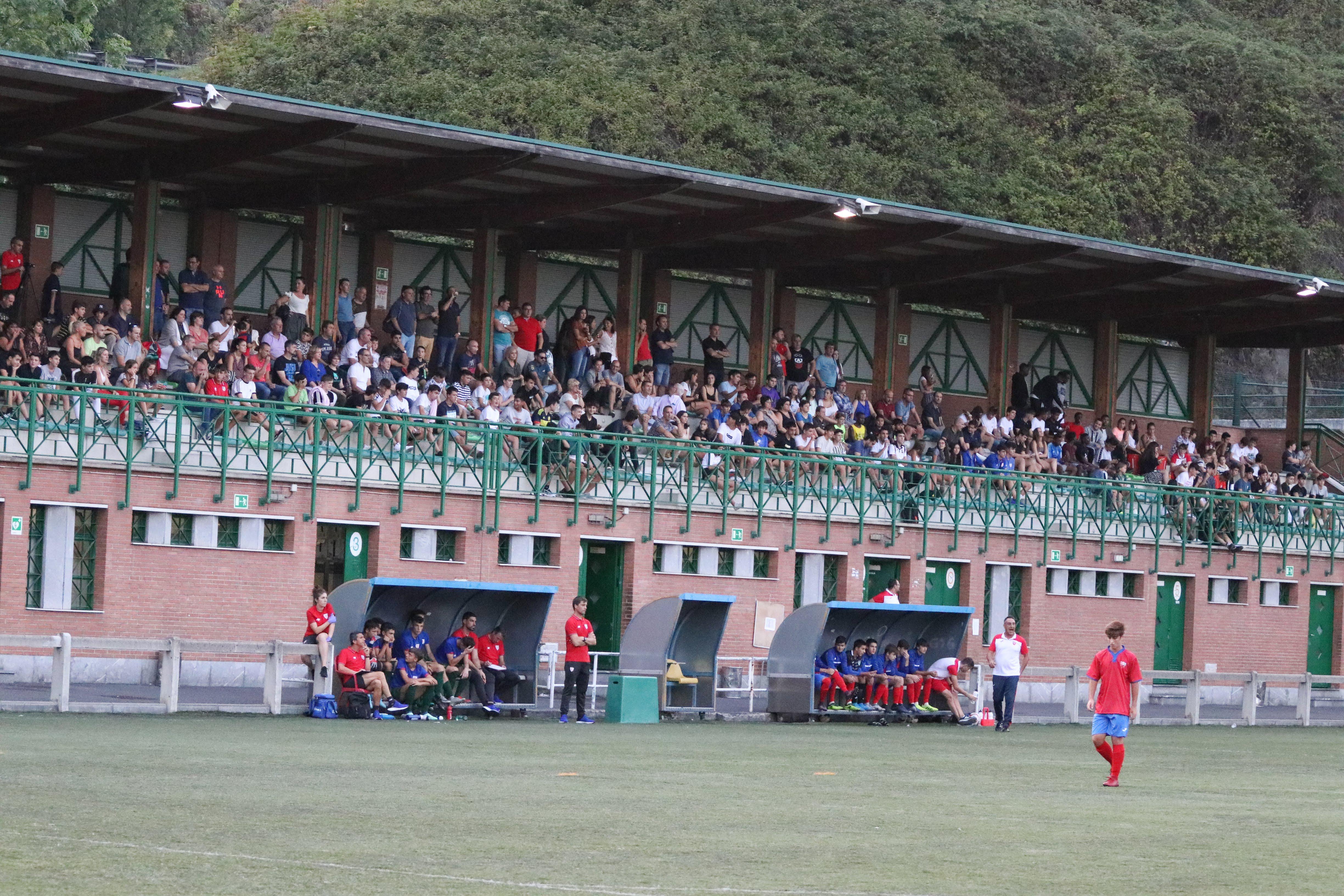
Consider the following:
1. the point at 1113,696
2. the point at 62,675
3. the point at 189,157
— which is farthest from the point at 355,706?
the point at 189,157

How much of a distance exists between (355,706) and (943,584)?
660 inches

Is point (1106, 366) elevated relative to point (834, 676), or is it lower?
elevated

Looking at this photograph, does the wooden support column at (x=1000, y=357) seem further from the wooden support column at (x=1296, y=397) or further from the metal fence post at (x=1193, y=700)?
the metal fence post at (x=1193, y=700)

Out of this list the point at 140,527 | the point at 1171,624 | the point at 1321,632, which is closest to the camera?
the point at 140,527

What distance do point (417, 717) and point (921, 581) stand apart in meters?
14.9

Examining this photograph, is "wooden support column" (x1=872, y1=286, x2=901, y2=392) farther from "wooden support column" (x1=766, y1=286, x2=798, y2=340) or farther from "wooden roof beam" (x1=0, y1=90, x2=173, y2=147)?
"wooden roof beam" (x1=0, y1=90, x2=173, y2=147)

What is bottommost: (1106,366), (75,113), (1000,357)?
(1000,357)

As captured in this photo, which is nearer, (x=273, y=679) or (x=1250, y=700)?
(x=273, y=679)

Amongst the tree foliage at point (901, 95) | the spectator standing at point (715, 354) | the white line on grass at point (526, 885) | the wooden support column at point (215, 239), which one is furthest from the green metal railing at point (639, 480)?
the tree foliage at point (901, 95)

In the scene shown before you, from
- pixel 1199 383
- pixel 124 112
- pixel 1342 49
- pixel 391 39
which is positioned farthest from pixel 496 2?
pixel 124 112

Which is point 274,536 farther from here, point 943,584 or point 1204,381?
point 1204,381

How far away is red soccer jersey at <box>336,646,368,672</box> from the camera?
2434 cm

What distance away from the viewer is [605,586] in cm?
3422

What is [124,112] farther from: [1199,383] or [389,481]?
[1199,383]
